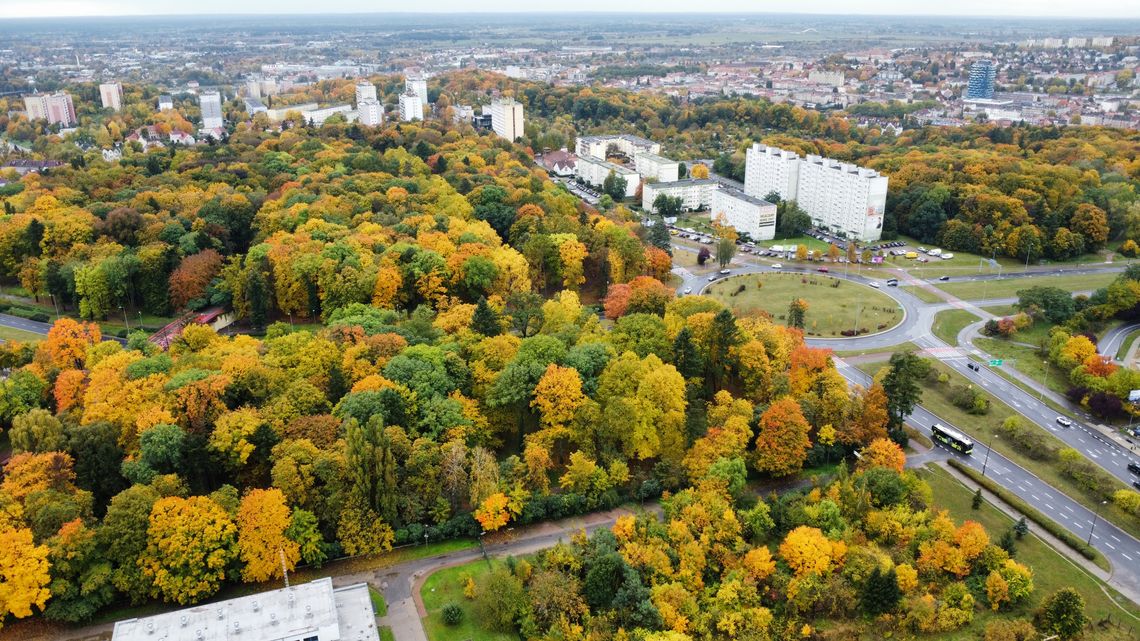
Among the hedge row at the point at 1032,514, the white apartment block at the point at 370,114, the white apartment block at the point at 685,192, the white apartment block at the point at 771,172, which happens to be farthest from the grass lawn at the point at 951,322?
the white apartment block at the point at 370,114

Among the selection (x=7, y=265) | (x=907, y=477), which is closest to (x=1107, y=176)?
(x=907, y=477)

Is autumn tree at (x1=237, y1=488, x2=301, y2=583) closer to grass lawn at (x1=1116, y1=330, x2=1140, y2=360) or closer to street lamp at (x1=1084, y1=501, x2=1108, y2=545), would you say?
street lamp at (x1=1084, y1=501, x2=1108, y2=545)

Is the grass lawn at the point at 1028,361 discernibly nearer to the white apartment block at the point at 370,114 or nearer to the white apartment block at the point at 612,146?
the white apartment block at the point at 612,146

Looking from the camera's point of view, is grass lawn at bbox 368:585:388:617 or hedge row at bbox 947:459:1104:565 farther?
A: hedge row at bbox 947:459:1104:565

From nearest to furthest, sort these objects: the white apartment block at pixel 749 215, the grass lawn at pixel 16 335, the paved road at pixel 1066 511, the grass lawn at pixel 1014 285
Answer: the paved road at pixel 1066 511 → the grass lawn at pixel 16 335 → the grass lawn at pixel 1014 285 → the white apartment block at pixel 749 215

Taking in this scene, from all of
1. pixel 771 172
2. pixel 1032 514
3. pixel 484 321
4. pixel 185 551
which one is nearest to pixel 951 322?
pixel 1032 514

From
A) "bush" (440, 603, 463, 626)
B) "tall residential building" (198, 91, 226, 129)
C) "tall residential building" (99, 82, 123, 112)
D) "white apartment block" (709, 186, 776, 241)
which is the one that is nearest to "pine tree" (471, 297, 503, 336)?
"bush" (440, 603, 463, 626)

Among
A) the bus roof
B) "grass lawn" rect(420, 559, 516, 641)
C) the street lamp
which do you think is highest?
the bus roof
